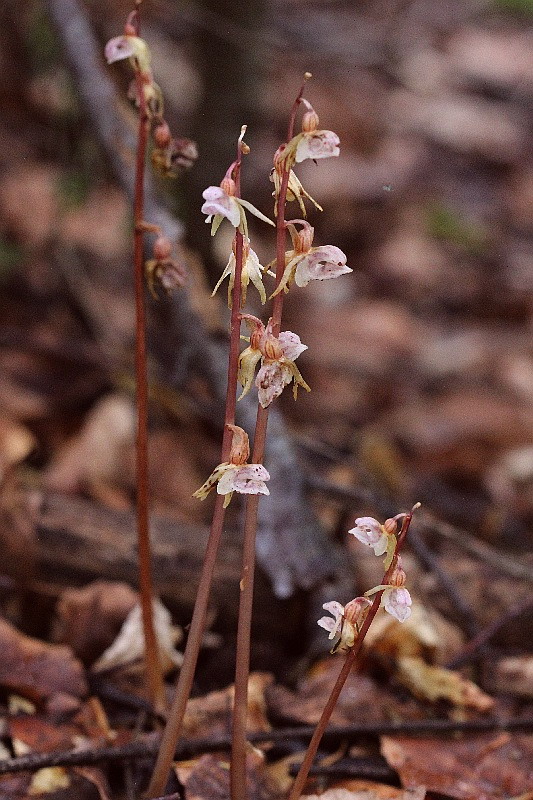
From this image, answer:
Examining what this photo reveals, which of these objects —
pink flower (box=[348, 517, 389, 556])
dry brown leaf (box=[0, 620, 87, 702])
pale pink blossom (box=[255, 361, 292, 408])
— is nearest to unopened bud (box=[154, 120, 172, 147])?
pale pink blossom (box=[255, 361, 292, 408])

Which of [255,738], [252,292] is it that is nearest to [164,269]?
[255,738]

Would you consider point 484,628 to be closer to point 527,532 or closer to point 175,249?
point 527,532

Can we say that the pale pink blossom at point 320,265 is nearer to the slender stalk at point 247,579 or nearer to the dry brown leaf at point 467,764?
the slender stalk at point 247,579

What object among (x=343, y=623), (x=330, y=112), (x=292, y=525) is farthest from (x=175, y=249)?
(x=330, y=112)

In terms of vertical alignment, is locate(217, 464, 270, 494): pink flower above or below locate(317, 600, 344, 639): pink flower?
above

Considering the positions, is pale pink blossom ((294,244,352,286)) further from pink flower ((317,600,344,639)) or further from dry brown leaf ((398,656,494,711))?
dry brown leaf ((398,656,494,711))

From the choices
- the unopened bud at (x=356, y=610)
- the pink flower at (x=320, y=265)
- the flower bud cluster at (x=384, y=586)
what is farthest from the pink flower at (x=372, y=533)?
the pink flower at (x=320, y=265)
